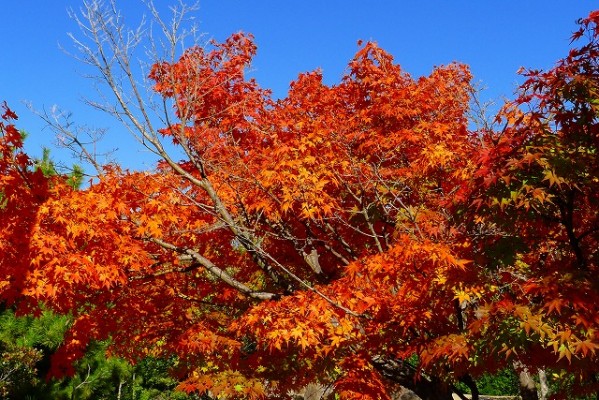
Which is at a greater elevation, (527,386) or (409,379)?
(409,379)

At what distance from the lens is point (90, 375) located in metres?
13.9

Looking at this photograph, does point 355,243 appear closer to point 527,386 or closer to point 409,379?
point 409,379

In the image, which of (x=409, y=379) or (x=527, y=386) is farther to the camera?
(x=527, y=386)

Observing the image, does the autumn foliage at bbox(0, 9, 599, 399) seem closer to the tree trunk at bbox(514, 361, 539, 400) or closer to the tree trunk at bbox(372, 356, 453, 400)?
the tree trunk at bbox(372, 356, 453, 400)

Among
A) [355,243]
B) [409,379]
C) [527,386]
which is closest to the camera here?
[409,379]

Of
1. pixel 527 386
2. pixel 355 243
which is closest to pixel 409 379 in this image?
pixel 355 243

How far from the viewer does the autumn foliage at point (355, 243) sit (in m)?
4.77

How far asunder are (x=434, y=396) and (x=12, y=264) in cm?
604

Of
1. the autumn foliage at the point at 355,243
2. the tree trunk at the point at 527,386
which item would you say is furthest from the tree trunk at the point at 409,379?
the tree trunk at the point at 527,386

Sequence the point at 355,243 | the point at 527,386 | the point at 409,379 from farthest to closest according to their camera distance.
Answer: the point at 527,386
the point at 355,243
the point at 409,379

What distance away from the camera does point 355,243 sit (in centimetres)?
940

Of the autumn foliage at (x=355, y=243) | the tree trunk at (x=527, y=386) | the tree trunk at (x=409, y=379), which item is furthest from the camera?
the tree trunk at (x=527, y=386)

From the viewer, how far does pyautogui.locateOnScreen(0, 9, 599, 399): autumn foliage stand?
15.6 feet

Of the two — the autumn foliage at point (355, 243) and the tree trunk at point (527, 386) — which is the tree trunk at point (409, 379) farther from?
the tree trunk at point (527, 386)
